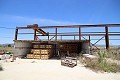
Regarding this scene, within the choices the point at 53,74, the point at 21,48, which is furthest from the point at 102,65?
the point at 21,48

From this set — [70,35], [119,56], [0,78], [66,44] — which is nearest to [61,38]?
[70,35]

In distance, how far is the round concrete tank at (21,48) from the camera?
16422 mm

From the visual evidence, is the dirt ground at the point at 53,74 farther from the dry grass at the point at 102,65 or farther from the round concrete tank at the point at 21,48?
the round concrete tank at the point at 21,48

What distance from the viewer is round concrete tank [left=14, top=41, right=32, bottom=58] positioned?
16.4 m

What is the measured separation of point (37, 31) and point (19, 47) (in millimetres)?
3070

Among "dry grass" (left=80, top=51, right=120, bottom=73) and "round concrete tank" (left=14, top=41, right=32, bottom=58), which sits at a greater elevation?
"round concrete tank" (left=14, top=41, right=32, bottom=58)

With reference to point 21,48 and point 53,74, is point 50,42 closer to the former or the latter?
point 21,48

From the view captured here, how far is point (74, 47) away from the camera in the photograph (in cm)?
1991

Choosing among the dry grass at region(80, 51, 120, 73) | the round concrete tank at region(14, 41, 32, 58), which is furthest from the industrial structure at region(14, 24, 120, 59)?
the dry grass at region(80, 51, 120, 73)

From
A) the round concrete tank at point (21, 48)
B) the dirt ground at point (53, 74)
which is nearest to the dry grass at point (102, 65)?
the dirt ground at point (53, 74)

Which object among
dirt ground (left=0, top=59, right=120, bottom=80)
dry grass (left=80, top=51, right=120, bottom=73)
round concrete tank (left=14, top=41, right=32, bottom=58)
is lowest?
dirt ground (left=0, top=59, right=120, bottom=80)

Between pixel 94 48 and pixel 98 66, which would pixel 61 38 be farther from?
pixel 98 66

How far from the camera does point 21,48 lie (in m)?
17.3

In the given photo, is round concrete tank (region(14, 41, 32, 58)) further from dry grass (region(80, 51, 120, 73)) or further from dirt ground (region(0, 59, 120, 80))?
dry grass (region(80, 51, 120, 73))
